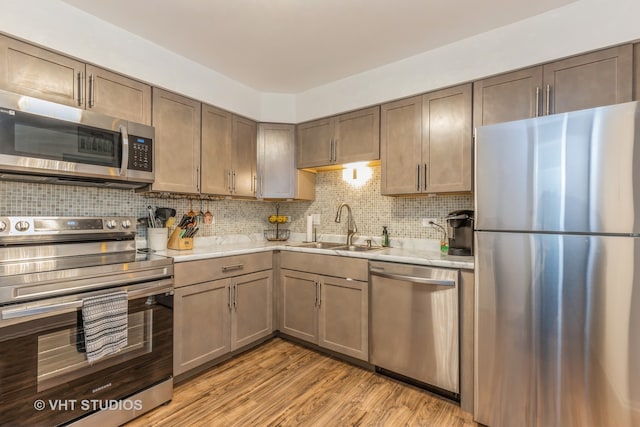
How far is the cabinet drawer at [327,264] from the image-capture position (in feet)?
7.90

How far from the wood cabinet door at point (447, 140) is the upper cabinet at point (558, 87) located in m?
0.10

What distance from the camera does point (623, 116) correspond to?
1.39 m

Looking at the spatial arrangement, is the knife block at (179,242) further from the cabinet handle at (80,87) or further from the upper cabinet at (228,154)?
the cabinet handle at (80,87)

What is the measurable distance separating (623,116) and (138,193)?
9.93 ft

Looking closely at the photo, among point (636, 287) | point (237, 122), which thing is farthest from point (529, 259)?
point (237, 122)

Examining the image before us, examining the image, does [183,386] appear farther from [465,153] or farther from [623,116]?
[623,116]

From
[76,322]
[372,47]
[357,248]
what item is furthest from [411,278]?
[76,322]

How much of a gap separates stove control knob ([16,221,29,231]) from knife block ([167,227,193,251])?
0.97 metres

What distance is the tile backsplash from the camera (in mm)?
1985

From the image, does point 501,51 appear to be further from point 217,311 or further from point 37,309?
point 37,309

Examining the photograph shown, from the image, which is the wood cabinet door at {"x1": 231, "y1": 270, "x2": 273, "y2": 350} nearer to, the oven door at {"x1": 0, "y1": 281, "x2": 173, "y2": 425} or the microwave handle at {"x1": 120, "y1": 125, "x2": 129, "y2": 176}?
the oven door at {"x1": 0, "y1": 281, "x2": 173, "y2": 425}

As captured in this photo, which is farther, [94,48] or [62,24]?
[94,48]

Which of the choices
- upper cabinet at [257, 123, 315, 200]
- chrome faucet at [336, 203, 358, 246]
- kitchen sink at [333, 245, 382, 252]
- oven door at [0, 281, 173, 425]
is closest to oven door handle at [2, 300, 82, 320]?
oven door at [0, 281, 173, 425]

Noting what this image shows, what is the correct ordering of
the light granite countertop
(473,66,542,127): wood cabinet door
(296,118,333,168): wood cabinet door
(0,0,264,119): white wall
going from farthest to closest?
(296,118,333,168): wood cabinet door, the light granite countertop, (473,66,542,127): wood cabinet door, (0,0,264,119): white wall
